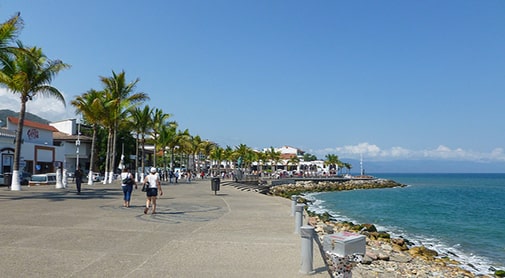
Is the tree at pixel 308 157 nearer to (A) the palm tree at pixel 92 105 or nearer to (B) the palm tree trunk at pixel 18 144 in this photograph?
(A) the palm tree at pixel 92 105

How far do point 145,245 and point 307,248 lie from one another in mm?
3601

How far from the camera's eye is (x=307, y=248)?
6.32 metres

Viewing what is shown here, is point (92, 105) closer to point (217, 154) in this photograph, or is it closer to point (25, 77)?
point (25, 77)

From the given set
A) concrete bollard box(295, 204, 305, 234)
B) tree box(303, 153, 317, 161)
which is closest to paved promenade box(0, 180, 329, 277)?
concrete bollard box(295, 204, 305, 234)

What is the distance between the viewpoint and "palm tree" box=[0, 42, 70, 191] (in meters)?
21.4

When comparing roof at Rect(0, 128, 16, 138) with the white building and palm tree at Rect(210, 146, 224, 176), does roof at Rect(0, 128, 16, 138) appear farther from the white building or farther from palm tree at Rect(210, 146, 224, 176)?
palm tree at Rect(210, 146, 224, 176)

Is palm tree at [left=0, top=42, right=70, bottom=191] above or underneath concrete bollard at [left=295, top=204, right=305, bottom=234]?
above

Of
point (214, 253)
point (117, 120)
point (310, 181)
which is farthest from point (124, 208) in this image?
point (310, 181)

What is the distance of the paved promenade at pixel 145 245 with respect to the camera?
635 cm

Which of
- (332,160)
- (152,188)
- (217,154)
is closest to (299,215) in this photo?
(152,188)

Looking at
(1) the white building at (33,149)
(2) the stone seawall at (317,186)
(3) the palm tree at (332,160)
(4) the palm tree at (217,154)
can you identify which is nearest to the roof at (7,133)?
(1) the white building at (33,149)

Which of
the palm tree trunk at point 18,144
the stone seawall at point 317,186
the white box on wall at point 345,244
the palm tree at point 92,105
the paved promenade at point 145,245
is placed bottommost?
the stone seawall at point 317,186

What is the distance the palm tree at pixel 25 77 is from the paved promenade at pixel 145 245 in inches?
432

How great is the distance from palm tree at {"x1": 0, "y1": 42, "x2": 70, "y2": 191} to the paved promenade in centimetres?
Answer: 1096
